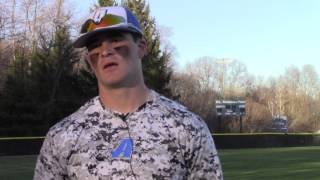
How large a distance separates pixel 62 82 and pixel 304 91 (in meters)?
88.9

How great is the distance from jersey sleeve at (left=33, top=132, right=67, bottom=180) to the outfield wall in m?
36.2

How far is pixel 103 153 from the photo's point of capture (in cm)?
244

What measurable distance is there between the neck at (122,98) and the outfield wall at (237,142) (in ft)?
119

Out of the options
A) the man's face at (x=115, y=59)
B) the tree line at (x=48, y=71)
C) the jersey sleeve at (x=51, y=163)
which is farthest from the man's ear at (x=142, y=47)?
the tree line at (x=48, y=71)

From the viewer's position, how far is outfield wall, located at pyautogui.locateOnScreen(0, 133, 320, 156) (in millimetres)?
38219

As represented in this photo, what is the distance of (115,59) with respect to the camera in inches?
99.8

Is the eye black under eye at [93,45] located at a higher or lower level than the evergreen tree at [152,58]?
lower

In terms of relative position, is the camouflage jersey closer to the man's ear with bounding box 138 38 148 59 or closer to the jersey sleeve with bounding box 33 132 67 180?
the jersey sleeve with bounding box 33 132 67 180

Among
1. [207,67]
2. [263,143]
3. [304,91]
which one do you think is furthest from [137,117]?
[304,91]

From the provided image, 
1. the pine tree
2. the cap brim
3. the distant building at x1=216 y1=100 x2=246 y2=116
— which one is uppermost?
the pine tree

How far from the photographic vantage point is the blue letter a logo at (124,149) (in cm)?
242

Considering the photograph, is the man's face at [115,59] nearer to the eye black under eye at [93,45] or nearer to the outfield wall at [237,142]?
the eye black under eye at [93,45]

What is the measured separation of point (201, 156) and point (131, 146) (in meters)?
0.31

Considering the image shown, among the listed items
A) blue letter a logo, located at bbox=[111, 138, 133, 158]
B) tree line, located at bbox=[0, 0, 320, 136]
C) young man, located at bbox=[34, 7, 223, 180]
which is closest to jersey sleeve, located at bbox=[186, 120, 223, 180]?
young man, located at bbox=[34, 7, 223, 180]
